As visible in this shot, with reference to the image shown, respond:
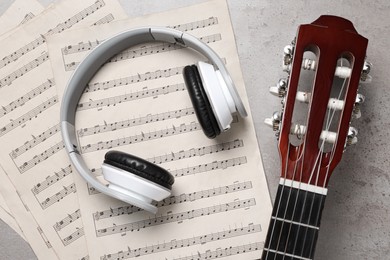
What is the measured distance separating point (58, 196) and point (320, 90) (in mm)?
566

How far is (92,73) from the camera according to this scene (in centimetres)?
111

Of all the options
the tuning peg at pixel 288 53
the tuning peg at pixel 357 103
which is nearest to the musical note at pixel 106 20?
the tuning peg at pixel 288 53

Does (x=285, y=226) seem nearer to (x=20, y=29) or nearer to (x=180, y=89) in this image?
(x=180, y=89)

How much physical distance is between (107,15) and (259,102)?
0.36 meters

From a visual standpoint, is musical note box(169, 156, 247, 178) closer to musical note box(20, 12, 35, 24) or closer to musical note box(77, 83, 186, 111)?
musical note box(77, 83, 186, 111)

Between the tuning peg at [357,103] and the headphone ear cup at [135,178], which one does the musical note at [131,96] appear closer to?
the headphone ear cup at [135,178]

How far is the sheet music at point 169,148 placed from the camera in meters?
1.09

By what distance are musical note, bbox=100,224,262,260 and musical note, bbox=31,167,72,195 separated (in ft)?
0.60

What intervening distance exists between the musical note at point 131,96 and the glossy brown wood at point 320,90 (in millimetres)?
272

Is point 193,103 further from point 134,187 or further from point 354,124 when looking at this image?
point 354,124

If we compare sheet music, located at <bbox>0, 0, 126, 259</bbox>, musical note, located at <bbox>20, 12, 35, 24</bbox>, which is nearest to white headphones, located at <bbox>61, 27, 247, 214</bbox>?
sheet music, located at <bbox>0, 0, 126, 259</bbox>

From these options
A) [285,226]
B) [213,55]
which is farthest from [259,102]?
[285,226]

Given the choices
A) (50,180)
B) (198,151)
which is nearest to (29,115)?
(50,180)

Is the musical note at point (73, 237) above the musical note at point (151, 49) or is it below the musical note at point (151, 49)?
below
